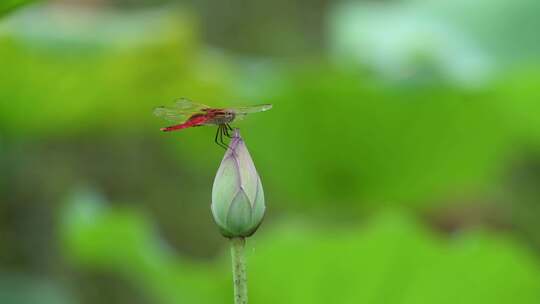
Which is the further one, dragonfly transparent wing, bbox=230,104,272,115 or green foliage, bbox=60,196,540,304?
green foliage, bbox=60,196,540,304

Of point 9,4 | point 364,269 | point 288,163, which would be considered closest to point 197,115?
point 9,4

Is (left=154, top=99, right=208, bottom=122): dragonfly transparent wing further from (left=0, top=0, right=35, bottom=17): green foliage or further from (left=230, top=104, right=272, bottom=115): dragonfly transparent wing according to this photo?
(left=0, top=0, right=35, bottom=17): green foliage

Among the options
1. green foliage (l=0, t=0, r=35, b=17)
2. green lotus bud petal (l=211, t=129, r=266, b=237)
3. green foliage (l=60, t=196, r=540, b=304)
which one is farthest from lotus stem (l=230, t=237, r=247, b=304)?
green foliage (l=60, t=196, r=540, b=304)

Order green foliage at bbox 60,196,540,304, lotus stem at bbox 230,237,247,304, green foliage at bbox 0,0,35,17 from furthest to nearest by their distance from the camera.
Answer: green foliage at bbox 60,196,540,304, green foliage at bbox 0,0,35,17, lotus stem at bbox 230,237,247,304

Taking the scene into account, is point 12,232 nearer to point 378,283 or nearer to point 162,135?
point 162,135

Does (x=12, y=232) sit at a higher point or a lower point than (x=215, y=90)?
lower

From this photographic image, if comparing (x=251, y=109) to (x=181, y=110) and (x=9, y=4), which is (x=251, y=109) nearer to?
(x=181, y=110)

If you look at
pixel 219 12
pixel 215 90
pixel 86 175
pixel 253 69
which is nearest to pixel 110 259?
pixel 215 90

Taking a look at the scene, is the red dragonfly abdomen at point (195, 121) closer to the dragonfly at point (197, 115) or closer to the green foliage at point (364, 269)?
the dragonfly at point (197, 115)
